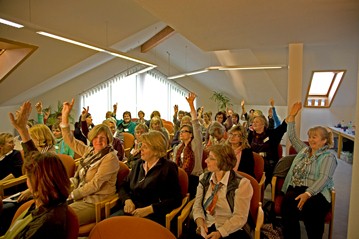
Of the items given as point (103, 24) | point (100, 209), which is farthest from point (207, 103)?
point (100, 209)

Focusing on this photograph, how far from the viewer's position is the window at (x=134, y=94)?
31.8 feet

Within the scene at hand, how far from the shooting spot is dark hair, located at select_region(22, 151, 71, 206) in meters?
1.70

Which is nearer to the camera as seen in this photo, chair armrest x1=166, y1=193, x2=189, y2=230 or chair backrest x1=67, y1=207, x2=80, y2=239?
chair backrest x1=67, y1=207, x2=80, y2=239

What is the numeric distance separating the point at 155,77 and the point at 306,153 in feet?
29.1

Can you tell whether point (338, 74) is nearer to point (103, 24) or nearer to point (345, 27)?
point (345, 27)

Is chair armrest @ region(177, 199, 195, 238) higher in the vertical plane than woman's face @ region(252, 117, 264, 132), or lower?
lower

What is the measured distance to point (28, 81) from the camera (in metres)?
5.78

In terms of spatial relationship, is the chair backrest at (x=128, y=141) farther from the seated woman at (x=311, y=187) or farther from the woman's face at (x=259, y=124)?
the seated woman at (x=311, y=187)

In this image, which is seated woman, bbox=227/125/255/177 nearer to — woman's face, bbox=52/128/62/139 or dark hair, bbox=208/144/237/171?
dark hair, bbox=208/144/237/171

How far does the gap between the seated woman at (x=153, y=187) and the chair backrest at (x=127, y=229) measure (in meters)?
0.84

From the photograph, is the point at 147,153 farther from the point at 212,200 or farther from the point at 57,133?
the point at 57,133

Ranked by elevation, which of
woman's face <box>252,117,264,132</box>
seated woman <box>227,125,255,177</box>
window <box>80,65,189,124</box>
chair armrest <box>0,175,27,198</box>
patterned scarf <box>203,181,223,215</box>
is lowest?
chair armrest <box>0,175,27,198</box>

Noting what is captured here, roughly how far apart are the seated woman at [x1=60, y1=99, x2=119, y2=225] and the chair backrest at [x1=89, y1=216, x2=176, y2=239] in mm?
1074

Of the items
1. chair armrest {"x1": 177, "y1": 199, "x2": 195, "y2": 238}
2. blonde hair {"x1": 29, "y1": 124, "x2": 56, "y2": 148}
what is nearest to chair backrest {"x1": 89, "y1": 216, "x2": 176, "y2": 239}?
chair armrest {"x1": 177, "y1": 199, "x2": 195, "y2": 238}
